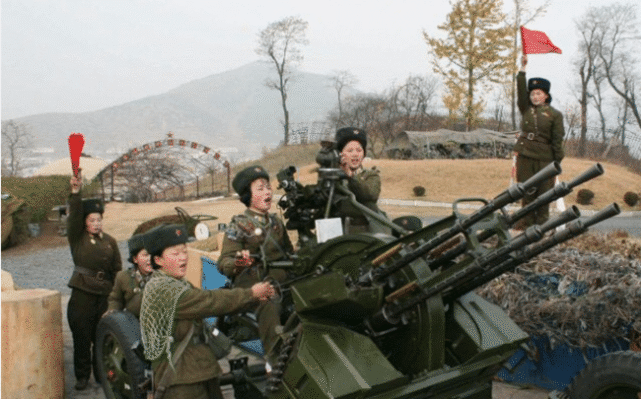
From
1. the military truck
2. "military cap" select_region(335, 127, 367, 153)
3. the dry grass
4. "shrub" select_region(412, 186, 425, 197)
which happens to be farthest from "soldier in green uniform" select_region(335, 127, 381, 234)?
"shrub" select_region(412, 186, 425, 197)

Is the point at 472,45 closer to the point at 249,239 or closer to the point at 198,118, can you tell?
the point at 249,239

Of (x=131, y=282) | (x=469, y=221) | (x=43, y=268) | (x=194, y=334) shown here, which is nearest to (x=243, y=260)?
(x=194, y=334)

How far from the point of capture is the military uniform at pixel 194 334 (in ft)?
13.6

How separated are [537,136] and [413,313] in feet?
16.2

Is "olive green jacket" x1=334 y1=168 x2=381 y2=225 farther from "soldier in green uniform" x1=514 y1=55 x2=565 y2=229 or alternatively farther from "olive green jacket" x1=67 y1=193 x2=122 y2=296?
"soldier in green uniform" x1=514 y1=55 x2=565 y2=229

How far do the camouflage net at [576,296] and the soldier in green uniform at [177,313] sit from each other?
2.56m

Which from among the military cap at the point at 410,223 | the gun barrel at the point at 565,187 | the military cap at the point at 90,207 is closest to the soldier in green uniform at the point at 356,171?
the military cap at the point at 410,223

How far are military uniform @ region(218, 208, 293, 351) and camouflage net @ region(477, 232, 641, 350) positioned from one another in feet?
6.74

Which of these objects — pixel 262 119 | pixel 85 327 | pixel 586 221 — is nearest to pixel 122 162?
pixel 85 327

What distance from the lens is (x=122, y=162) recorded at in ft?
81.3

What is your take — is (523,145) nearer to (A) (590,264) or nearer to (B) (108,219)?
(A) (590,264)

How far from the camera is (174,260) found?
4.22 m

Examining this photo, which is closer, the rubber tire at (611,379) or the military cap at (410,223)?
the rubber tire at (611,379)

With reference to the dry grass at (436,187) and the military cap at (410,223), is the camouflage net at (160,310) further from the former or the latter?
the dry grass at (436,187)
